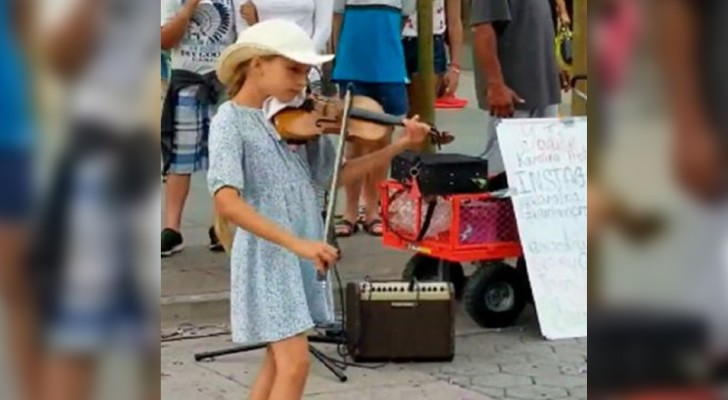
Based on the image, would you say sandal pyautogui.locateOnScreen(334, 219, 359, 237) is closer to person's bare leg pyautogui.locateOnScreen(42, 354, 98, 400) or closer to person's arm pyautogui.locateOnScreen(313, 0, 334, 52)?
person's arm pyautogui.locateOnScreen(313, 0, 334, 52)

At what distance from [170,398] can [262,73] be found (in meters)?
1.78

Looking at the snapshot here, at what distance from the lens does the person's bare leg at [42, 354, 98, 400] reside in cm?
139

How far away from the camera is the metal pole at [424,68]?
836cm

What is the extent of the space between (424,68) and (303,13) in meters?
1.61

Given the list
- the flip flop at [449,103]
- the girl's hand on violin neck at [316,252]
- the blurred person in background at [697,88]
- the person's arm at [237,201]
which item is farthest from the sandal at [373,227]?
the blurred person in background at [697,88]

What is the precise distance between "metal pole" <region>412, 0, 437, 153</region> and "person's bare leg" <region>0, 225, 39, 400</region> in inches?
274

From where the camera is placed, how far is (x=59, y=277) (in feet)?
4.63

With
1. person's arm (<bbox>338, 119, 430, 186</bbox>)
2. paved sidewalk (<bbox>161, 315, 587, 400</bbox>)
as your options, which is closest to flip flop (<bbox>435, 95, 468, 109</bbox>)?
paved sidewalk (<bbox>161, 315, 587, 400</bbox>)

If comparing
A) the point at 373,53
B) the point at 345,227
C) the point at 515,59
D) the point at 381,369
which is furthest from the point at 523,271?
the point at 345,227

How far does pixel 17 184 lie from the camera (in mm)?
1386

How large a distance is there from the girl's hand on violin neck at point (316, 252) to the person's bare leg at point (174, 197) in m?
3.67

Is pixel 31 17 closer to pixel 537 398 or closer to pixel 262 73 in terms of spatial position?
pixel 262 73

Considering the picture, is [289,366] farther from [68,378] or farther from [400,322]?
[68,378]

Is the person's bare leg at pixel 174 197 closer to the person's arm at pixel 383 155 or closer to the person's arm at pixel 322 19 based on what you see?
the person's arm at pixel 322 19
